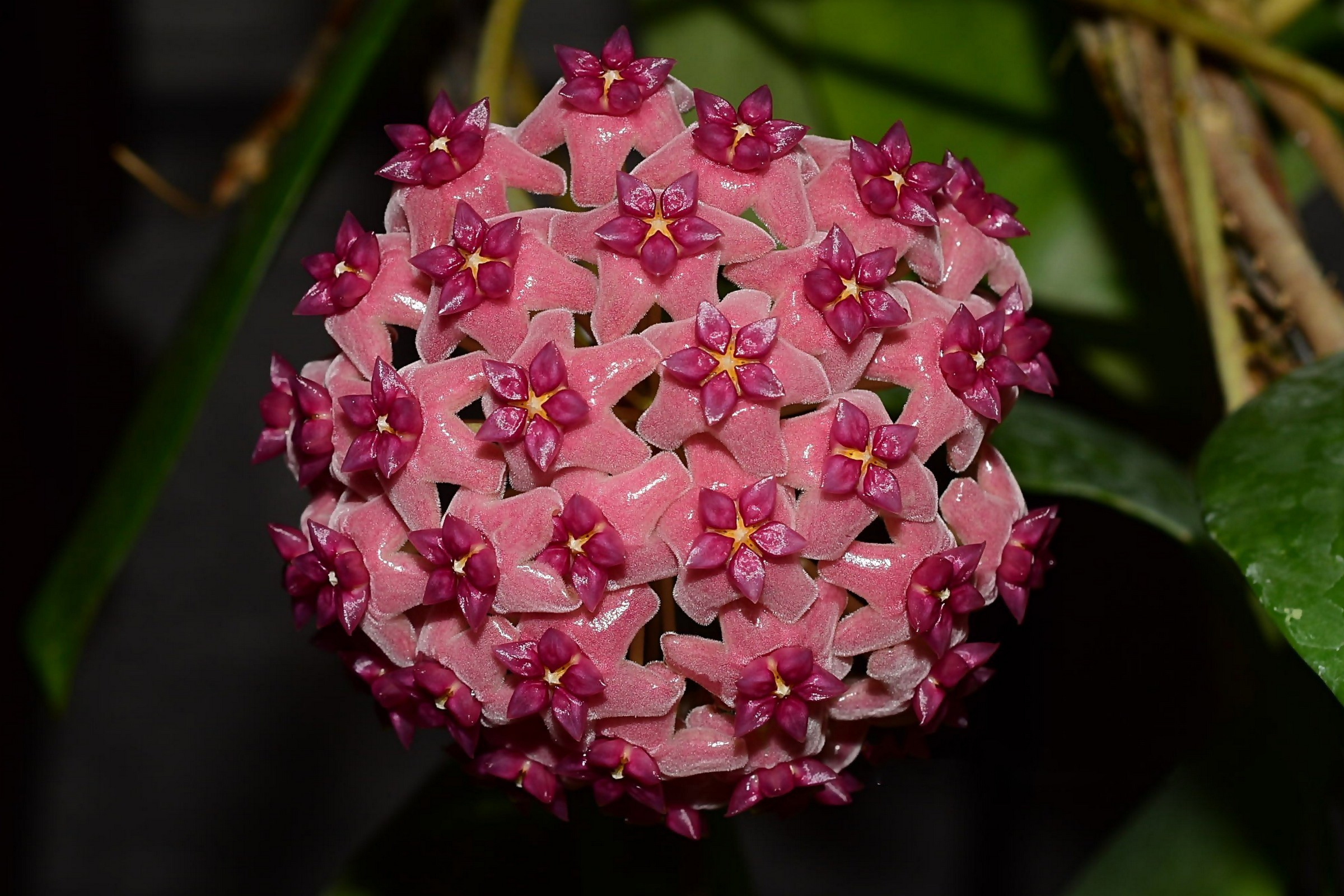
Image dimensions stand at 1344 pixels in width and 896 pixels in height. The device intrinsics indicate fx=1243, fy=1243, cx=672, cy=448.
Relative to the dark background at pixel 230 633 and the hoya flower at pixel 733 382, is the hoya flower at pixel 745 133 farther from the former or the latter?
the dark background at pixel 230 633

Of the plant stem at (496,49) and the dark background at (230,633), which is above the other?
the plant stem at (496,49)

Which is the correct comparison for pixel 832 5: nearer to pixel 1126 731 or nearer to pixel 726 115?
pixel 726 115

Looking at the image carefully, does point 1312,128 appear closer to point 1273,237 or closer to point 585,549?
point 1273,237

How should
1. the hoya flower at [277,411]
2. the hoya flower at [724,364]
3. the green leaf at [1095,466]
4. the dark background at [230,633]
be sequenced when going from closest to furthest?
the hoya flower at [724,364] → the hoya flower at [277,411] → the green leaf at [1095,466] → the dark background at [230,633]

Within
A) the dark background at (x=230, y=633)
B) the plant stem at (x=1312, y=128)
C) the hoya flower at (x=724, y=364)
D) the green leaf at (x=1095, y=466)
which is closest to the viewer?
the hoya flower at (x=724, y=364)

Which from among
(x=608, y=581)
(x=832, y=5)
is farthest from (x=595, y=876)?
(x=832, y=5)

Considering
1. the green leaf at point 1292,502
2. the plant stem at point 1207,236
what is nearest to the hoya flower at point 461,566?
the green leaf at point 1292,502

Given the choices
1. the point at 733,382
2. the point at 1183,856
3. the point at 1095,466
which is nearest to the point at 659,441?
the point at 733,382

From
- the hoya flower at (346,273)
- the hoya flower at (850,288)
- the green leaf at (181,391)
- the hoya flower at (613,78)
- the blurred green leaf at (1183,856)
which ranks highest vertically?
the hoya flower at (613,78)
